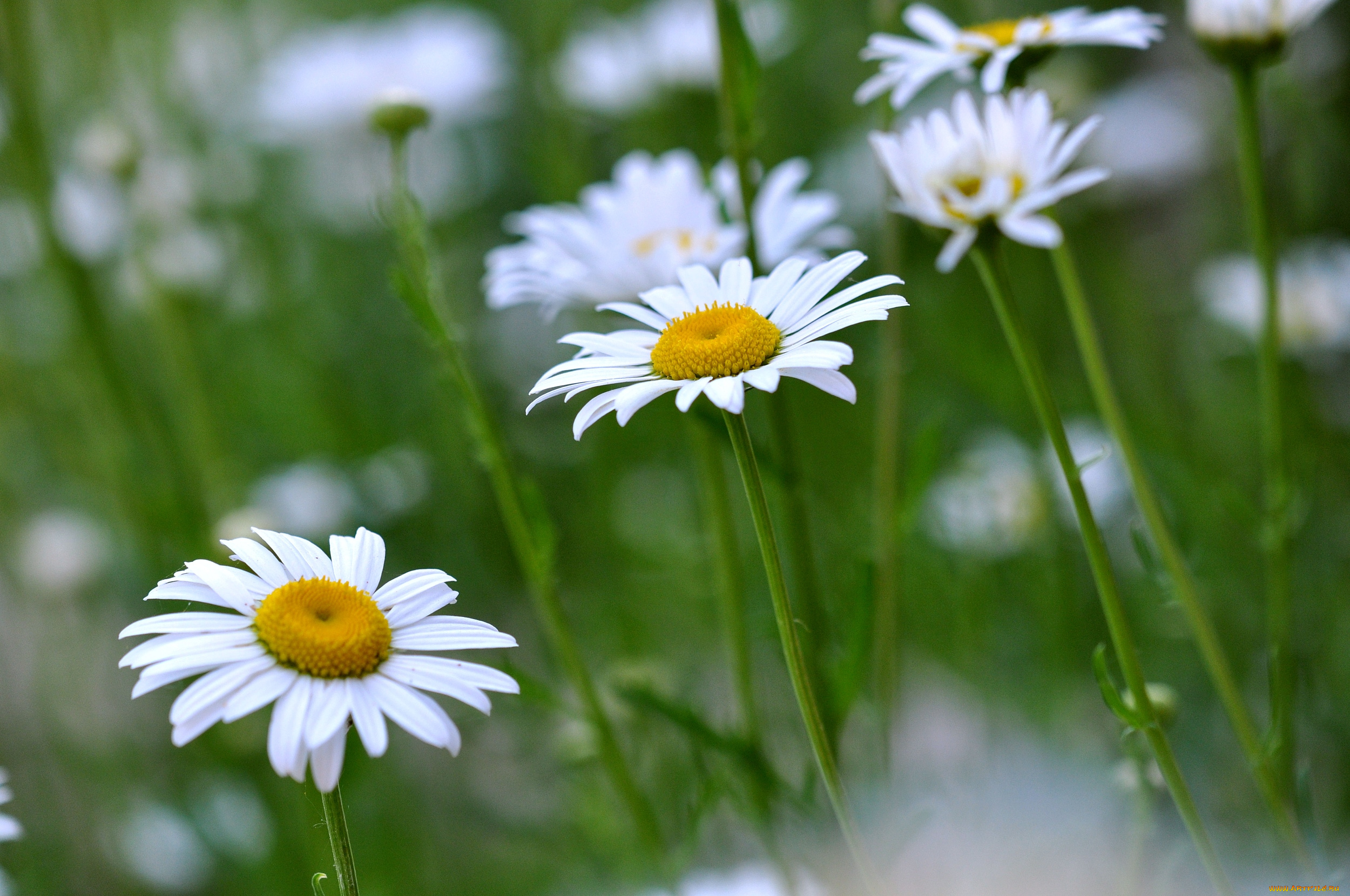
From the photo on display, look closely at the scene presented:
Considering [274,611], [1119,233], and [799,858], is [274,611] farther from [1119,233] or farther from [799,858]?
[1119,233]

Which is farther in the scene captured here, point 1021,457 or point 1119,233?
point 1119,233

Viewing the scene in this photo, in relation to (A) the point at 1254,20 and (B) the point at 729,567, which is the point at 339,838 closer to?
(B) the point at 729,567

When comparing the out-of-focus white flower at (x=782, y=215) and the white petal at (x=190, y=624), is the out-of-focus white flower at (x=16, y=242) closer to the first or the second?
the out-of-focus white flower at (x=782, y=215)

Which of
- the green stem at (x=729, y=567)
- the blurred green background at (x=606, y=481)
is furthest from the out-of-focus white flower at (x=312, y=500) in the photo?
the green stem at (x=729, y=567)

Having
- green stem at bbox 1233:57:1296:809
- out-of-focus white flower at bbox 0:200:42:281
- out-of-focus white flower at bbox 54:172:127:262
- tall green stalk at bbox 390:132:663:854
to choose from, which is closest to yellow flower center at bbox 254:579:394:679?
tall green stalk at bbox 390:132:663:854

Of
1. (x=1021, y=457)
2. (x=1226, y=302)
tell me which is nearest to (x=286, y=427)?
(x=1021, y=457)

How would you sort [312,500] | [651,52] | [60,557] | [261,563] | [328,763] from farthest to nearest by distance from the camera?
1. [651,52]
2. [60,557]
3. [312,500]
4. [261,563]
5. [328,763]

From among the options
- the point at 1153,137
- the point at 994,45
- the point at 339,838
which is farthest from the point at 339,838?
the point at 1153,137
